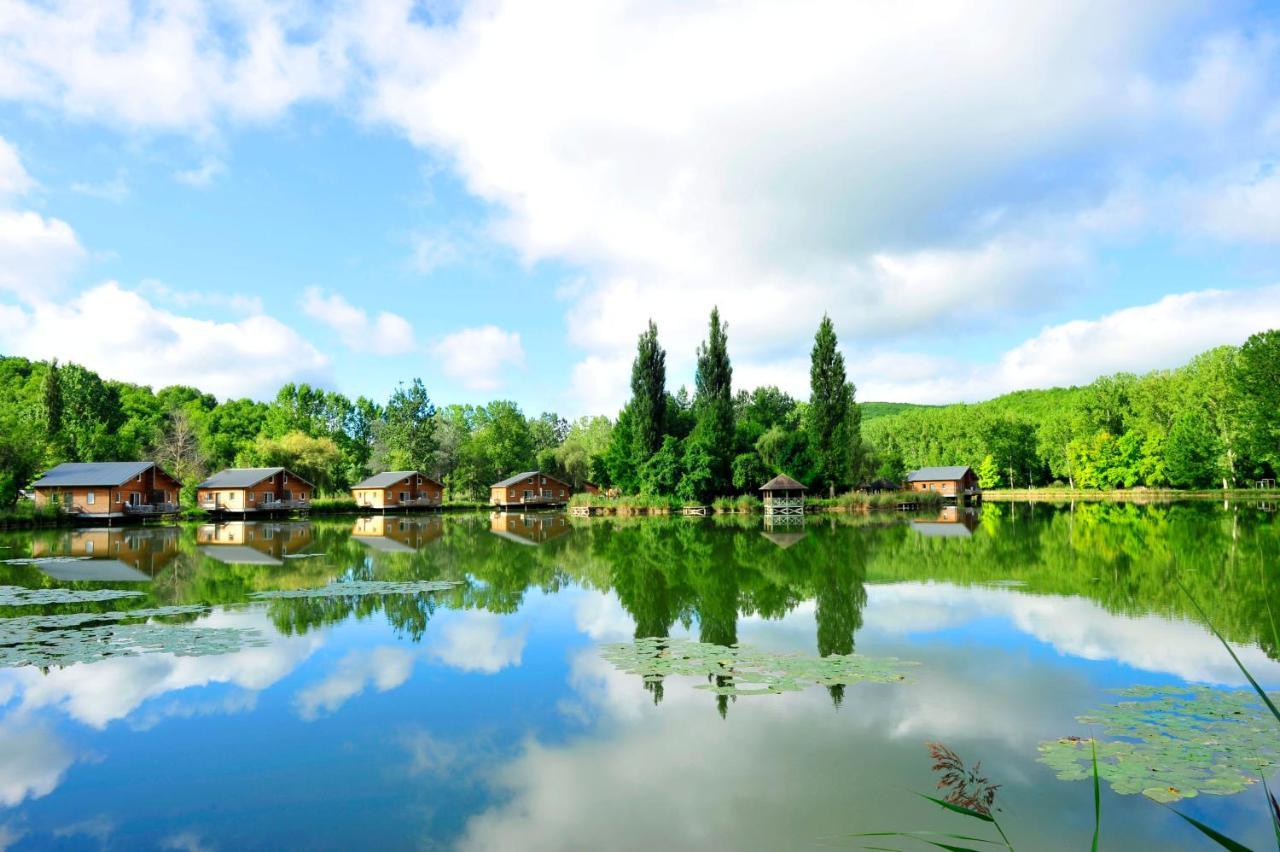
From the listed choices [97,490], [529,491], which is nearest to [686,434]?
[529,491]

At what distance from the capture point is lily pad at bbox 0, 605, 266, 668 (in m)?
9.73

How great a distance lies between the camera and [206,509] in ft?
151

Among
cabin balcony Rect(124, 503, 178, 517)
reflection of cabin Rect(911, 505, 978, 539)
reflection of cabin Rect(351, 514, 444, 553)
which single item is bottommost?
reflection of cabin Rect(911, 505, 978, 539)

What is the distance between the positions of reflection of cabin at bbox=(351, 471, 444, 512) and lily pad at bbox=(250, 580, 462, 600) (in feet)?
125

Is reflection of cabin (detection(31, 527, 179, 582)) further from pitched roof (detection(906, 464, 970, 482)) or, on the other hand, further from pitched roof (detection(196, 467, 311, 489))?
pitched roof (detection(906, 464, 970, 482))

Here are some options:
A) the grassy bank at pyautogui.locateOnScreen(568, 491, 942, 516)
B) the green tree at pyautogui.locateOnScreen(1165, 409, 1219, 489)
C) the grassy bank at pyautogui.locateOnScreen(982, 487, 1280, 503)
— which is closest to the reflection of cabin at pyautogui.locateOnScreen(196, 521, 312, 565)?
the grassy bank at pyautogui.locateOnScreen(568, 491, 942, 516)

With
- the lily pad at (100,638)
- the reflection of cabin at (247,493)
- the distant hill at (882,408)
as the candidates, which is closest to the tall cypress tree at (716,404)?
the reflection of cabin at (247,493)

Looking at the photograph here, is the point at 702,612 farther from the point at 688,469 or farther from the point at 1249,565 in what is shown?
the point at 688,469

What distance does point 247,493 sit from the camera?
46.2 meters

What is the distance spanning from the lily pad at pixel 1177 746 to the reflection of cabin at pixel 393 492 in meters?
50.9

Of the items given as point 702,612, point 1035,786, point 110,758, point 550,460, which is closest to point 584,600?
point 702,612

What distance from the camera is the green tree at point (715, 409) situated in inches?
1847

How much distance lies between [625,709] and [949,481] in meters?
64.2

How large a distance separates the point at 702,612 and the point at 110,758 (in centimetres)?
811
